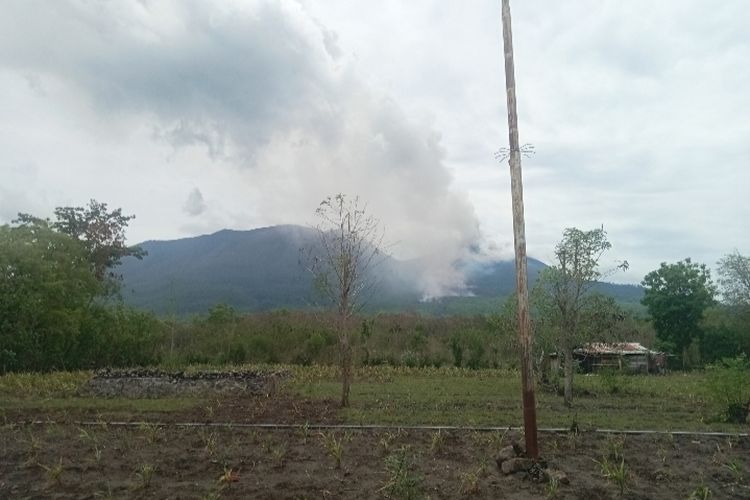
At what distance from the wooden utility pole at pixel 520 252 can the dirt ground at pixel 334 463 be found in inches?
25.5

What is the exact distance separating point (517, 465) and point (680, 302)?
33.9m

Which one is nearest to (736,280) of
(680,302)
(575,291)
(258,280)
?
(680,302)

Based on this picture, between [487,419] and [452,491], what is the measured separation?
4967 millimetres

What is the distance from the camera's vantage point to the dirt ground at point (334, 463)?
6527mm

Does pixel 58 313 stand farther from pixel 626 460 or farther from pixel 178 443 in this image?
pixel 626 460

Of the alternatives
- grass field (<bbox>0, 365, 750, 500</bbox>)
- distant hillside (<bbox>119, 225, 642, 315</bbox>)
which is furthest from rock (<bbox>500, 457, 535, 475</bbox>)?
distant hillside (<bbox>119, 225, 642, 315</bbox>)

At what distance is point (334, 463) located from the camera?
297 inches

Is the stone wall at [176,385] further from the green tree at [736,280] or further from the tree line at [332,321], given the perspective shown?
the green tree at [736,280]

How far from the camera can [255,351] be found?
29.1 meters

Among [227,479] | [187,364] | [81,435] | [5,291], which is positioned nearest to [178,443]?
[81,435]

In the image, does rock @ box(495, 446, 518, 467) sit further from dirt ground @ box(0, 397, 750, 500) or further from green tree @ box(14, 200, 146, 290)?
green tree @ box(14, 200, 146, 290)

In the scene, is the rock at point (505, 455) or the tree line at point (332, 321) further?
the tree line at point (332, 321)

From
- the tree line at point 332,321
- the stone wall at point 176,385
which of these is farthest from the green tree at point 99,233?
the stone wall at point 176,385

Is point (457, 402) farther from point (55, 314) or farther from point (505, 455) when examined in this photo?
point (55, 314)
